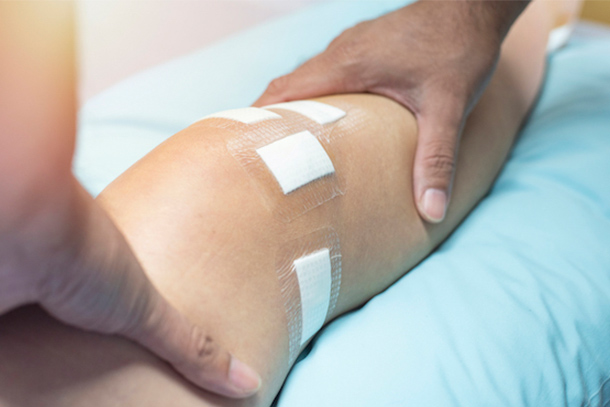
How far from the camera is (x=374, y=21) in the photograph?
1105 millimetres

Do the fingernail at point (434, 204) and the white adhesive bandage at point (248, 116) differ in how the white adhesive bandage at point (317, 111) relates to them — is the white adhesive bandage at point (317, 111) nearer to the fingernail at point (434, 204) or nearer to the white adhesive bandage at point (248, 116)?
the white adhesive bandage at point (248, 116)

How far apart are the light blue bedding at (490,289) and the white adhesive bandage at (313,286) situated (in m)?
0.06

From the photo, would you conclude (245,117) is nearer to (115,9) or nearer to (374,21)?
(374,21)

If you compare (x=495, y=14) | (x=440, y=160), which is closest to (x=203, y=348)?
(x=440, y=160)

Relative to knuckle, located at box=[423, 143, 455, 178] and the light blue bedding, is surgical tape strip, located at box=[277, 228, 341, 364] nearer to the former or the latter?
the light blue bedding

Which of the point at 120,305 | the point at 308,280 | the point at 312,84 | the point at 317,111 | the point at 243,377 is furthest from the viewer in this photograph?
the point at 312,84

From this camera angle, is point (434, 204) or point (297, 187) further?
point (434, 204)

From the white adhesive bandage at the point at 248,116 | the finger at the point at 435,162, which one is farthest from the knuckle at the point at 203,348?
the finger at the point at 435,162

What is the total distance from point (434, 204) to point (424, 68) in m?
0.30

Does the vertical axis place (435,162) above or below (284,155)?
below

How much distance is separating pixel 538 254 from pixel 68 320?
795 millimetres

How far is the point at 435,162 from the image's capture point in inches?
35.7

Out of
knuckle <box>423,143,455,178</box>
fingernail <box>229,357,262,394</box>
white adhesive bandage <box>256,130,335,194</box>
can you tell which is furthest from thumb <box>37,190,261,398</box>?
knuckle <box>423,143,455,178</box>

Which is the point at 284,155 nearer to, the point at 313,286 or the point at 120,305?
the point at 313,286
